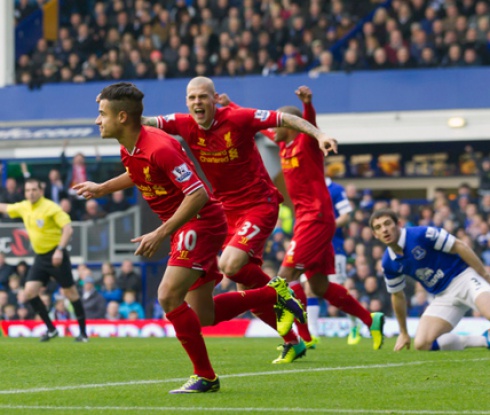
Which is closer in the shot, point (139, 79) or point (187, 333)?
point (187, 333)

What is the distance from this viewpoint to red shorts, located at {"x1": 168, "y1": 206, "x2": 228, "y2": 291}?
7.22m

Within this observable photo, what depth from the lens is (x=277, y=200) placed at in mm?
10062

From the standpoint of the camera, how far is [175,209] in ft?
24.6

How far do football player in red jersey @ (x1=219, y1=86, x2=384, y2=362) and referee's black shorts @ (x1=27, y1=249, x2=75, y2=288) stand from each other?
417cm

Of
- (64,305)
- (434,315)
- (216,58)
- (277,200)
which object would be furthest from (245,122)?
(216,58)

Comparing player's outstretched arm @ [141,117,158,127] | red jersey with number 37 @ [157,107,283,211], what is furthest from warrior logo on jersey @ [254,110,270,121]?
player's outstretched arm @ [141,117,158,127]

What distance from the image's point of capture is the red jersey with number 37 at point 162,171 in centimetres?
688

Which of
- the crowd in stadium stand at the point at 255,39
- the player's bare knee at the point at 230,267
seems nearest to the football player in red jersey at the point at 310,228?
the player's bare knee at the point at 230,267

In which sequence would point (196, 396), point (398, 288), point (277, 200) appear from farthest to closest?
point (398, 288) → point (277, 200) → point (196, 396)

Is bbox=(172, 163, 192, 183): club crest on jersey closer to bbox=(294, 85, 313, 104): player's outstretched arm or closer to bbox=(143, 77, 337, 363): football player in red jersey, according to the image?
bbox=(143, 77, 337, 363): football player in red jersey

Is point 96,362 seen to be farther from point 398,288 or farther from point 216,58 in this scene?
point 216,58

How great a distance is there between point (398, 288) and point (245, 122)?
3.09 m

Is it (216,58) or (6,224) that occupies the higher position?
(216,58)

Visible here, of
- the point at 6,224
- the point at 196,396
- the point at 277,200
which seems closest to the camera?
the point at 196,396
